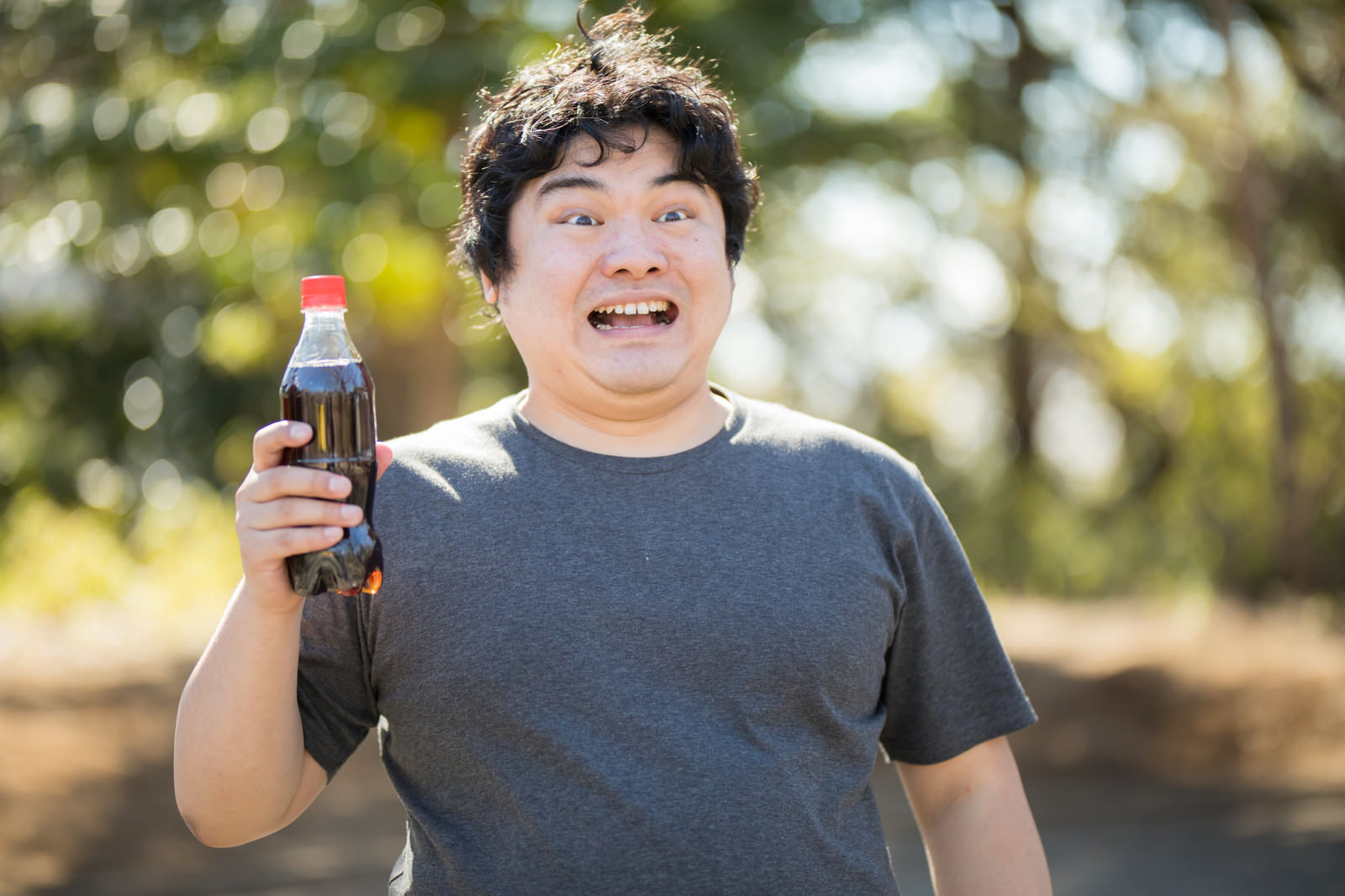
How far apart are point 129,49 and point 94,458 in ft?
26.5

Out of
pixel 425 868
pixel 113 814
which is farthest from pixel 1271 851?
pixel 113 814

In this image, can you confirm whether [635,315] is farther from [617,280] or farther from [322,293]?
[322,293]

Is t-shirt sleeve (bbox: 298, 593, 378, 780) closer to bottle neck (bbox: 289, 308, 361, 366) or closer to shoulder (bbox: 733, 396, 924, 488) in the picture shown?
bottle neck (bbox: 289, 308, 361, 366)

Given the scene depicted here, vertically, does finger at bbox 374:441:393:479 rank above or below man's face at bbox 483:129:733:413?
below

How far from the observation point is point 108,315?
49.1 feet

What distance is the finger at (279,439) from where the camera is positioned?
1.69 m

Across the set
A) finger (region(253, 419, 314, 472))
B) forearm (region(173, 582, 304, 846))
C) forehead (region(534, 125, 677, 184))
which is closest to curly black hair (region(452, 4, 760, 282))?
forehead (region(534, 125, 677, 184))

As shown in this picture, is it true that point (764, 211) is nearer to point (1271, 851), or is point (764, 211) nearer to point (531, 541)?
point (1271, 851)

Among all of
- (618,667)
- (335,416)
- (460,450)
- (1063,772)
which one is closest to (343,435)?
(335,416)

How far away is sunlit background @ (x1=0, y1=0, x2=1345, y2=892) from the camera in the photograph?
721cm

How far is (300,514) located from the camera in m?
1.66

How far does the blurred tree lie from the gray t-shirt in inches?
88.3

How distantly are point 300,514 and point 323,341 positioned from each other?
0.34m

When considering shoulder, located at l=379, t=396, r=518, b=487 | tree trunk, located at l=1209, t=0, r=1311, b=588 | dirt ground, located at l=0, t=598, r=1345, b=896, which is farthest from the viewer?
tree trunk, located at l=1209, t=0, r=1311, b=588
